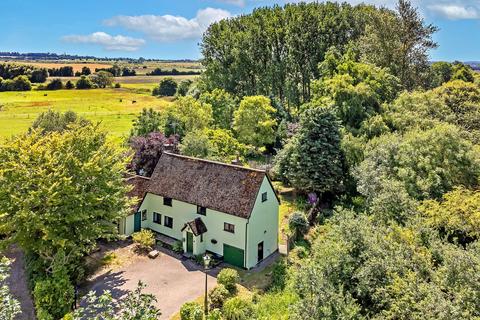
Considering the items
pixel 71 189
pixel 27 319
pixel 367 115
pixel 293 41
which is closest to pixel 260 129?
pixel 367 115

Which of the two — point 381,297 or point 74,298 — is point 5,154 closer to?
point 74,298

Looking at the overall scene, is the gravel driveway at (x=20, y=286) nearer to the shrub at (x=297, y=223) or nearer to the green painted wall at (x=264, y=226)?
the green painted wall at (x=264, y=226)

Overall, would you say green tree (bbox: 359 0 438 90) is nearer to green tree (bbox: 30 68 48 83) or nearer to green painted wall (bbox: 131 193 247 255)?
green painted wall (bbox: 131 193 247 255)

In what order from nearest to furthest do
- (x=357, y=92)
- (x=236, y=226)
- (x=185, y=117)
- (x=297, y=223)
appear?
(x=236, y=226) → (x=297, y=223) → (x=357, y=92) → (x=185, y=117)

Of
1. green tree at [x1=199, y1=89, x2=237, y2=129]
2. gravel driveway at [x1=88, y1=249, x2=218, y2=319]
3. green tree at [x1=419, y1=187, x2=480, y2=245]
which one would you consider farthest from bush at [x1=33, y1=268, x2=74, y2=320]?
green tree at [x1=199, y1=89, x2=237, y2=129]

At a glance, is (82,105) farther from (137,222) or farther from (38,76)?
(137,222)

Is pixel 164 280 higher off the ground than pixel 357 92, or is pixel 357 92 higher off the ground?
pixel 357 92

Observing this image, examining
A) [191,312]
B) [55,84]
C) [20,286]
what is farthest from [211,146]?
[55,84]
